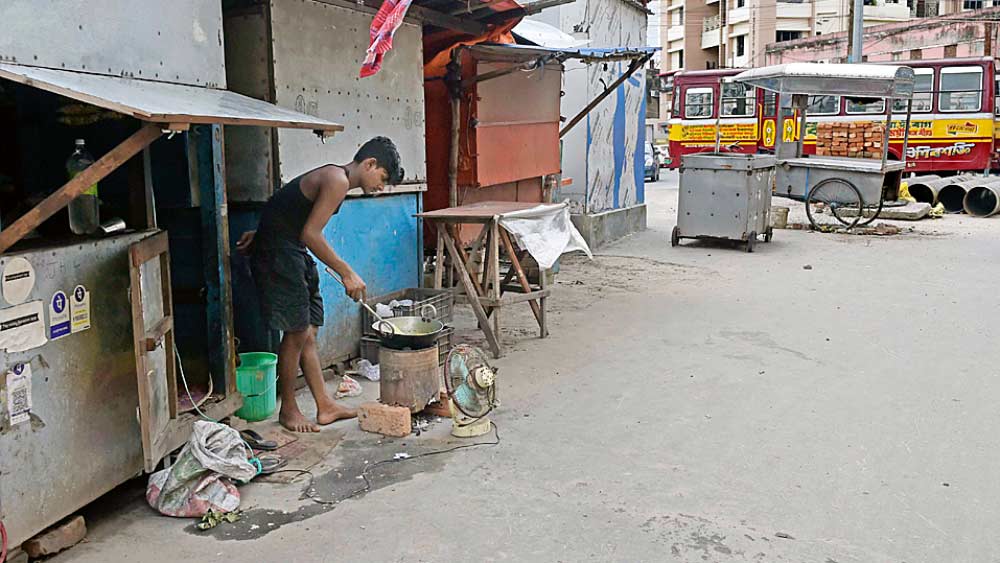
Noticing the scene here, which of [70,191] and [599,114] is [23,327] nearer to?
[70,191]

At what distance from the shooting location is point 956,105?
1992cm

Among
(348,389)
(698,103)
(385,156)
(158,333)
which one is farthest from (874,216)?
(158,333)

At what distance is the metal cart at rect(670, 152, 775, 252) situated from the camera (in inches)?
472

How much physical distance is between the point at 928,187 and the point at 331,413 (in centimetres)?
1635

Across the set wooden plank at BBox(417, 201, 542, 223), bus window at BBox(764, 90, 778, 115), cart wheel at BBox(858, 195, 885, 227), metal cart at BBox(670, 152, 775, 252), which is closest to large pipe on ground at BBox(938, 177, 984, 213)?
cart wheel at BBox(858, 195, 885, 227)

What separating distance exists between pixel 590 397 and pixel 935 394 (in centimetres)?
240

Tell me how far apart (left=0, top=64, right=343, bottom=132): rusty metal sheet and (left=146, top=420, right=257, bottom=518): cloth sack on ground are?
153 cm

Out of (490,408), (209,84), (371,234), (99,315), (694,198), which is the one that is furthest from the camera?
(694,198)

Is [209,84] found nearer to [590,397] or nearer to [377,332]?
[377,332]

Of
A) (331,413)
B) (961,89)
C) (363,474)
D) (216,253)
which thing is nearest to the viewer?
(363,474)

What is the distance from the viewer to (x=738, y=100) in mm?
22578

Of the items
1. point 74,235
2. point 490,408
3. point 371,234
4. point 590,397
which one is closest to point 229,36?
point 371,234

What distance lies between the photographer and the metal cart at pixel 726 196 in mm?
11992

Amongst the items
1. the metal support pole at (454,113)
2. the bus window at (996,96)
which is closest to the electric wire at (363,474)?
the metal support pole at (454,113)
